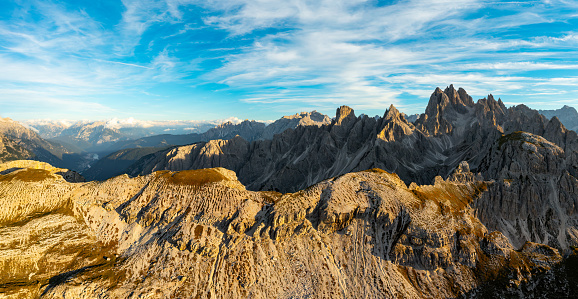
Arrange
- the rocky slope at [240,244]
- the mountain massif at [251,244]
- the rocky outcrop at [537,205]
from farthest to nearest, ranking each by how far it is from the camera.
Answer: the rocky outcrop at [537,205] < the rocky slope at [240,244] < the mountain massif at [251,244]

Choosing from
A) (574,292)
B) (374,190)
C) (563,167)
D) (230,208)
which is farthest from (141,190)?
(563,167)

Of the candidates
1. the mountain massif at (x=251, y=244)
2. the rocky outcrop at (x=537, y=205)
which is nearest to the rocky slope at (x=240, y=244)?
the mountain massif at (x=251, y=244)

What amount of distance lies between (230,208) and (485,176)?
150129mm

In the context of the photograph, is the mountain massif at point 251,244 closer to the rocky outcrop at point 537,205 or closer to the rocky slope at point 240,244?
the rocky slope at point 240,244

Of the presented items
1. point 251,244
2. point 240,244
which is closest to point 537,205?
point 251,244

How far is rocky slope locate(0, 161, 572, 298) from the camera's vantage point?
5525 cm

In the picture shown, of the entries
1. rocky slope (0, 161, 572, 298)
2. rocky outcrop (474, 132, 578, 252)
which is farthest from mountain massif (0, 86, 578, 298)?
rocky outcrop (474, 132, 578, 252)

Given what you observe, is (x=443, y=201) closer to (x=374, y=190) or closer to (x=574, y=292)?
(x=374, y=190)

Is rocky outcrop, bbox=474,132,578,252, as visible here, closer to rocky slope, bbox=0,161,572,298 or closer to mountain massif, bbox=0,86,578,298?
mountain massif, bbox=0,86,578,298

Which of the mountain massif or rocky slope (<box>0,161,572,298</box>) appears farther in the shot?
rocky slope (<box>0,161,572,298</box>)

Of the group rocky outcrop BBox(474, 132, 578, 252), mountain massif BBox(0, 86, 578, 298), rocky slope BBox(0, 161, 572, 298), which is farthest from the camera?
rocky outcrop BBox(474, 132, 578, 252)

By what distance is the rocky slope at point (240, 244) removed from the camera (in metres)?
55.2

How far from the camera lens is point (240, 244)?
211 ft

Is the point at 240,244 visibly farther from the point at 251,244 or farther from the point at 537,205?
the point at 537,205
